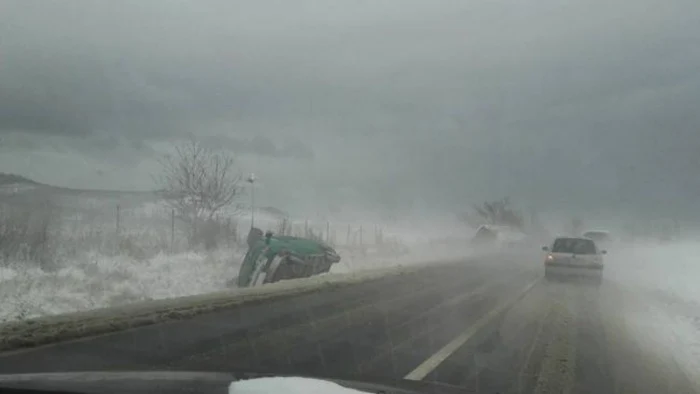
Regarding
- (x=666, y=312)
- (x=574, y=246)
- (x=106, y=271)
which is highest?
(x=574, y=246)

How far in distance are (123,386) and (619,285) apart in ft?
81.8

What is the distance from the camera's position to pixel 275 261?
1862 cm

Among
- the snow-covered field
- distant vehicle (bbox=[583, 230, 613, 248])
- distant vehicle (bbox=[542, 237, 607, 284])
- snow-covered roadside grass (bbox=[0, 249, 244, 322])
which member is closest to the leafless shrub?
the snow-covered field

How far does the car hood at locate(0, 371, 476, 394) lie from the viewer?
3998 millimetres

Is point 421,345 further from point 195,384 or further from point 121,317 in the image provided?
point 195,384

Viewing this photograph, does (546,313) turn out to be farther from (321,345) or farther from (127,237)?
(127,237)

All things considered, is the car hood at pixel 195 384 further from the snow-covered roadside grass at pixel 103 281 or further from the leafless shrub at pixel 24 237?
the leafless shrub at pixel 24 237

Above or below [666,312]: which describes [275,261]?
above

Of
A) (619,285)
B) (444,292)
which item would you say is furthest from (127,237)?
(619,285)

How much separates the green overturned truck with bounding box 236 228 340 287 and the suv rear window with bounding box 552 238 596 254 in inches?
395

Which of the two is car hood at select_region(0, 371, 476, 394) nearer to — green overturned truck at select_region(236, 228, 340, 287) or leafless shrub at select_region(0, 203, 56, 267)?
green overturned truck at select_region(236, 228, 340, 287)

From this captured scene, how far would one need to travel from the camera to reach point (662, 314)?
52.8ft

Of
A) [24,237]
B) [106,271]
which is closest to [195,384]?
[106,271]

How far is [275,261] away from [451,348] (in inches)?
404
